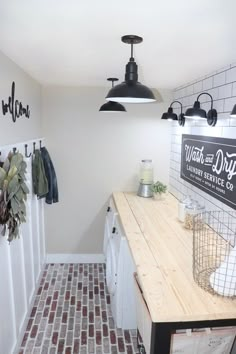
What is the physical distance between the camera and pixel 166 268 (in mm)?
1604

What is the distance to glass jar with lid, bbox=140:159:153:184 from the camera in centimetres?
325

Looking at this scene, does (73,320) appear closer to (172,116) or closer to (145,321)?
(145,321)

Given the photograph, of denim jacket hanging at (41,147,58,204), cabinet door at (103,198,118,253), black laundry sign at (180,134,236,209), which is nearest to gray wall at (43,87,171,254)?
denim jacket hanging at (41,147,58,204)

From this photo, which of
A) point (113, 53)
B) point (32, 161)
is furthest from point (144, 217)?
point (113, 53)

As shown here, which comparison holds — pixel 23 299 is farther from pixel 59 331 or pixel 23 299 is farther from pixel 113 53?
pixel 113 53

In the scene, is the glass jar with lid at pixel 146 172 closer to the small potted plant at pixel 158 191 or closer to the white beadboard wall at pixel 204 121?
the small potted plant at pixel 158 191

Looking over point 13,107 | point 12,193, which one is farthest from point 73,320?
point 13,107

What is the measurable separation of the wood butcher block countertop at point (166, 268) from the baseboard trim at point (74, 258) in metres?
1.09

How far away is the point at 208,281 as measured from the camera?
1.45 meters

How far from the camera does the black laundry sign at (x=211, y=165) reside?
6.28 feet

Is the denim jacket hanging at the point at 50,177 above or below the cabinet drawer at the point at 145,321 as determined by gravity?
above

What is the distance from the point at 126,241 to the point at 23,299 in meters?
1.01

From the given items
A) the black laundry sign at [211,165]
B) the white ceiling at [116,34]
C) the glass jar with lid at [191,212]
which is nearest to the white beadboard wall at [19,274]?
the white ceiling at [116,34]

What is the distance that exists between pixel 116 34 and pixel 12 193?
3.17ft
